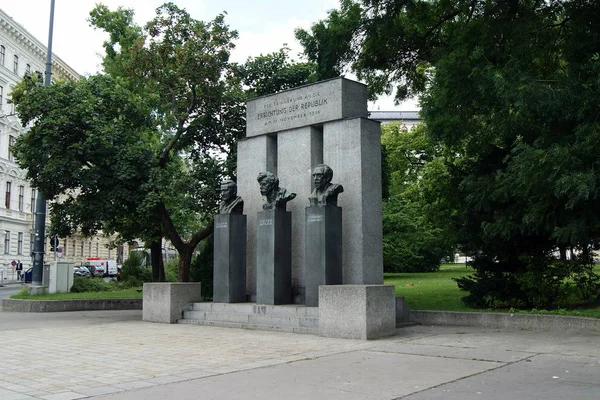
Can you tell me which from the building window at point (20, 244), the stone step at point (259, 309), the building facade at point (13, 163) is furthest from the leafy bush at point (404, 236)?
the building window at point (20, 244)

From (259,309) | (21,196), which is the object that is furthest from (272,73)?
(21,196)

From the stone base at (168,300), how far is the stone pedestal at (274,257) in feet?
6.86

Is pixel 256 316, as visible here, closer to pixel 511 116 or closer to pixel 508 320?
pixel 508 320

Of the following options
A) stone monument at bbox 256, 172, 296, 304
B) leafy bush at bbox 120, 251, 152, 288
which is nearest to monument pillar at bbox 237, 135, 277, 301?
stone monument at bbox 256, 172, 296, 304

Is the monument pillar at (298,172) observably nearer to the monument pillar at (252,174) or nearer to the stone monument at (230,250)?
the monument pillar at (252,174)

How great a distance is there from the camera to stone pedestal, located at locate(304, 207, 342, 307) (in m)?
13.3

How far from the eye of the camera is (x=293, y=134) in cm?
1588

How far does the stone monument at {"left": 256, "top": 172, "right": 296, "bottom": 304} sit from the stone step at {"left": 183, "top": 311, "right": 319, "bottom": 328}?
60 centimetres

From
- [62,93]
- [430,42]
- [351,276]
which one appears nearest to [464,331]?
[351,276]

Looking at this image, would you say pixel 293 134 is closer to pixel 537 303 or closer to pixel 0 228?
pixel 537 303

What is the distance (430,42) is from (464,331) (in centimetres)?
935

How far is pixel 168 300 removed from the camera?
1523cm

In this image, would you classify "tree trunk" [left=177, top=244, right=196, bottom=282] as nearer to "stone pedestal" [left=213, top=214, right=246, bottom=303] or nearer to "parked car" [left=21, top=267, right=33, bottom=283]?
"stone pedestal" [left=213, top=214, right=246, bottom=303]

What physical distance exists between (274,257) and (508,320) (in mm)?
5305
